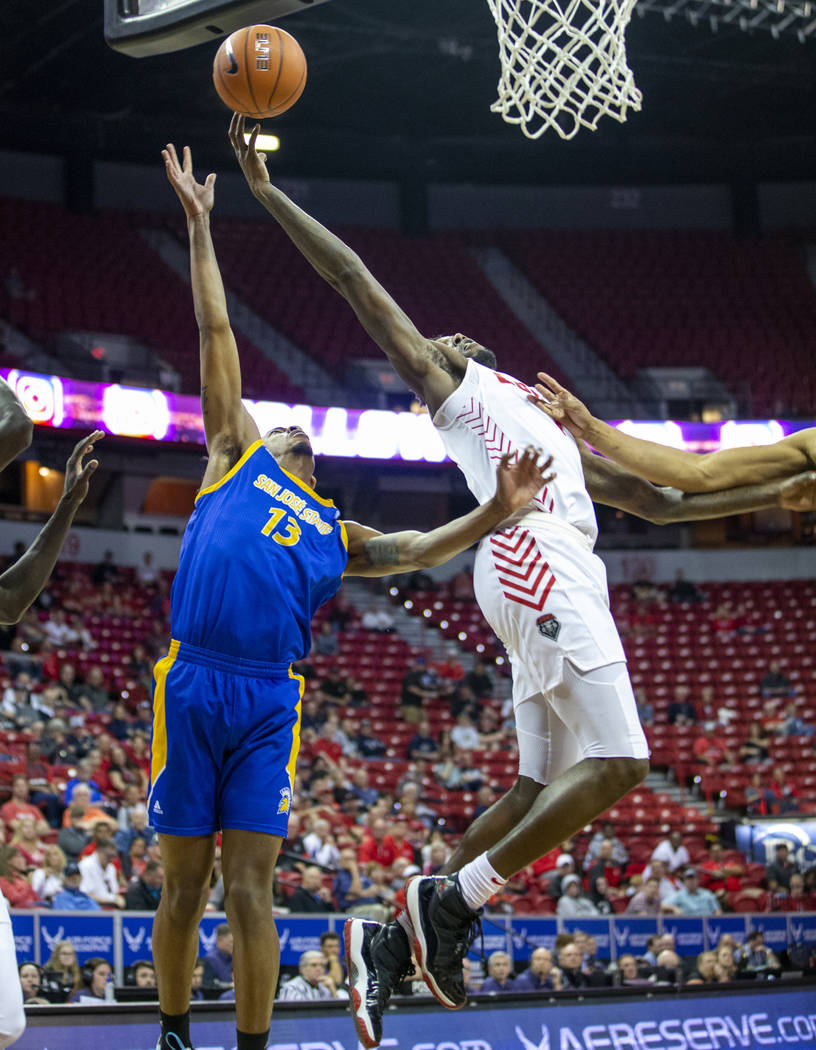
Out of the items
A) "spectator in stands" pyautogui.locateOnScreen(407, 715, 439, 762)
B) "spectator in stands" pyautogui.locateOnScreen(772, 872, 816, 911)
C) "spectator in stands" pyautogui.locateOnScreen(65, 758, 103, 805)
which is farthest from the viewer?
"spectator in stands" pyautogui.locateOnScreen(407, 715, 439, 762)

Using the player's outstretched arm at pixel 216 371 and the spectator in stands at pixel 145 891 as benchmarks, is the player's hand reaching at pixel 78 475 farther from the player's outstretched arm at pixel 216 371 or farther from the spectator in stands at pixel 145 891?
the spectator in stands at pixel 145 891

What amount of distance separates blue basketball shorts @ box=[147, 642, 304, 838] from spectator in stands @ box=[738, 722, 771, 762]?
15562 millimetres

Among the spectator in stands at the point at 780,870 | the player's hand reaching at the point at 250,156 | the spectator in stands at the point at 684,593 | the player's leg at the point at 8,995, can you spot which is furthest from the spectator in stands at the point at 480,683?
the player's leg at the point at 8,995

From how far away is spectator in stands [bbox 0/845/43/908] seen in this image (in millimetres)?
9672

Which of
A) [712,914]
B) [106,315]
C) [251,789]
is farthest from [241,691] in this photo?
[106,315]

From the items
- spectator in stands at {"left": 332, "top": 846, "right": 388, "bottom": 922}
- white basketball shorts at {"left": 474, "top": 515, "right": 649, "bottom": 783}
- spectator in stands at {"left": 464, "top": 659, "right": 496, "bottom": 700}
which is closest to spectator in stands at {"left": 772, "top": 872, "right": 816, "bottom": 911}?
spectator in stands at {"left": 332, "top": 846, "right": 388, "bottom": 922}

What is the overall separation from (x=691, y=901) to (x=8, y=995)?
10912 millimetres

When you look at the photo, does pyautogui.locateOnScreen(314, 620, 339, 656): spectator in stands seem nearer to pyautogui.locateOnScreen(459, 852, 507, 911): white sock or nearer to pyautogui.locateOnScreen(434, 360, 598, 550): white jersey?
pyautogui.locateOnScreen(434, 360, 598, 550): white jersey

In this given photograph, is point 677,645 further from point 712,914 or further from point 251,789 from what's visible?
point 251,789

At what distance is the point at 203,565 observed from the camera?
15.0 feet

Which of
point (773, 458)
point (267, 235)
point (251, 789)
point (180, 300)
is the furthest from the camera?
point (267, 235)

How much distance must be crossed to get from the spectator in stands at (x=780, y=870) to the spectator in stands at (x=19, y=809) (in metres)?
A: 7.98

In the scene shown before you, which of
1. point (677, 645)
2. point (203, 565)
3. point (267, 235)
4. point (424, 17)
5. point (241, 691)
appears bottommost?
point (241, 691)

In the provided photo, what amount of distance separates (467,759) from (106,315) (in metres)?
9.87
